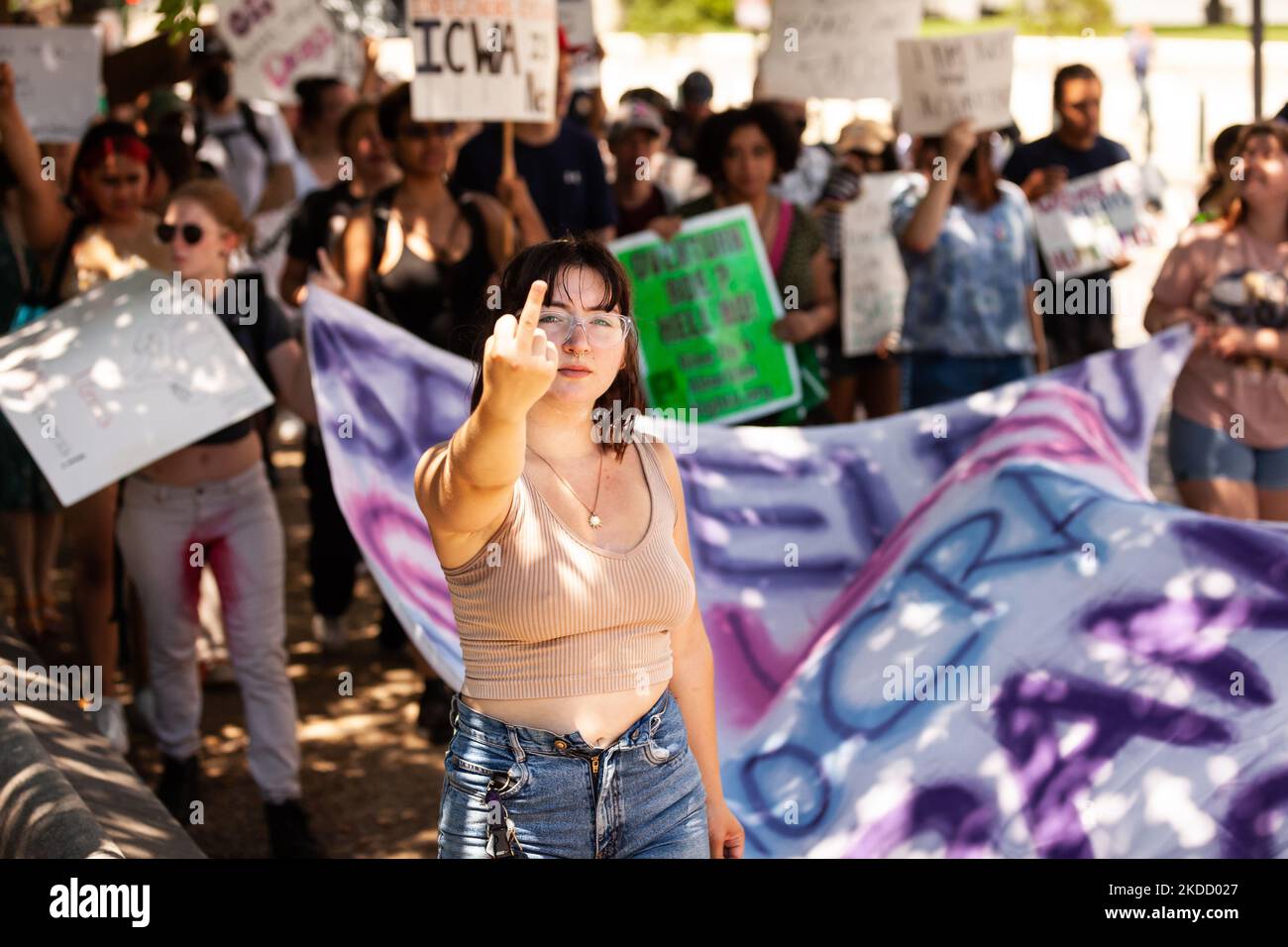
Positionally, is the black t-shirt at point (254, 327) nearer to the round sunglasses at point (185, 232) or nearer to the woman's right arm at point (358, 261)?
the round sunglasses at point (185, 232)

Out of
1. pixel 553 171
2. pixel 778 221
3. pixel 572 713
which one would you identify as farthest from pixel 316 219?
pixel 572 713

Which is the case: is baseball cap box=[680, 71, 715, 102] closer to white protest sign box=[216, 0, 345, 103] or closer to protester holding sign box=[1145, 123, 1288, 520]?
Result: white protest sign box=[216, 0, 345, 103]

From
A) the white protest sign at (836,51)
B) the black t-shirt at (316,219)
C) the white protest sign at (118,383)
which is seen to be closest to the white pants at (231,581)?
the white protest sign at (118,383)

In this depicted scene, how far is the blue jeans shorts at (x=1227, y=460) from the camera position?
618 centimetres

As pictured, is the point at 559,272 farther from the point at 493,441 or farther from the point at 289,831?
the point at 289,831

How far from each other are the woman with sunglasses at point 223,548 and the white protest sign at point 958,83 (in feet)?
12.2

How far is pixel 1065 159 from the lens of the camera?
27.9ft

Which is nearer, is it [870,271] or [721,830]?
[721,830]

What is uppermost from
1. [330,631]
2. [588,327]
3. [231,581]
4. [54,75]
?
[54,75]

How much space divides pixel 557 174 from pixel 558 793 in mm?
4622

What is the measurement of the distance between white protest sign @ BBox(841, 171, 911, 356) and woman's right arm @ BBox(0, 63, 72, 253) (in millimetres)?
3716

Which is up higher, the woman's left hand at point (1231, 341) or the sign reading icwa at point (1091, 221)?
the sign reading icwa at point (1091, 221)

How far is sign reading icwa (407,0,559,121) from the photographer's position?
6.54m
